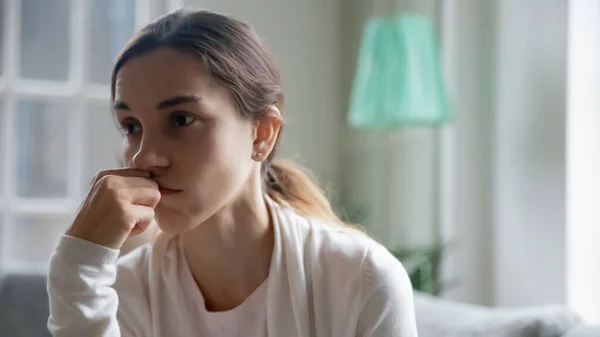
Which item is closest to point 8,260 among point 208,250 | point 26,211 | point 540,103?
point 26,211

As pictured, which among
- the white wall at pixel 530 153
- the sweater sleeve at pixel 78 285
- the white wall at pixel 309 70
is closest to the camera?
the sweater sleeve at pixel 78 285

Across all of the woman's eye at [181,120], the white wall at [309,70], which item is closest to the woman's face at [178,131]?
the woman's eye at [181,120]

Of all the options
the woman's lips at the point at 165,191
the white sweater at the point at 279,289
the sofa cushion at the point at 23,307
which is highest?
the woman's lips at the point at 165,191

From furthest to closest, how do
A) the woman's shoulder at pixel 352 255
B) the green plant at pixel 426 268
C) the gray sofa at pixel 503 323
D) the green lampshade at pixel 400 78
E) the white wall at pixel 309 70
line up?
the white wall at pixel 309 70
the green plant at pixel 426 268
the green lampshade at pixel 400 78
the gray sofa at pixel 503 323
the woman's shoulder at pixel 352 255

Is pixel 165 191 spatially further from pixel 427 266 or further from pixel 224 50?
pixel 427 266

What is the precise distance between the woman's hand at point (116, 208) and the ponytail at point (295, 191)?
0.35 m

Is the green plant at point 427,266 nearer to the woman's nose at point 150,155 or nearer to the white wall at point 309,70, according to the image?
the white wall at point 309,70

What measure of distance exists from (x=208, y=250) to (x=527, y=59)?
1272 mm

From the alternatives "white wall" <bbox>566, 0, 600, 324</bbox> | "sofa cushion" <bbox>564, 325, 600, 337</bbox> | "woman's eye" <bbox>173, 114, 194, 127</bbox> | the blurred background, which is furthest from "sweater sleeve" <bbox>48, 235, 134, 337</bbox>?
"white wall" <bbox>566, 0, 600, 324</bbox>

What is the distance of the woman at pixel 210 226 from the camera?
1.31m

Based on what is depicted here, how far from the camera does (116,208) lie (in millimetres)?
1308

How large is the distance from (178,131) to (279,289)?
34 cm

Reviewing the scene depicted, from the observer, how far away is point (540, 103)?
232cm

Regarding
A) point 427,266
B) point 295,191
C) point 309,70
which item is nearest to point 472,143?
point 427,266
